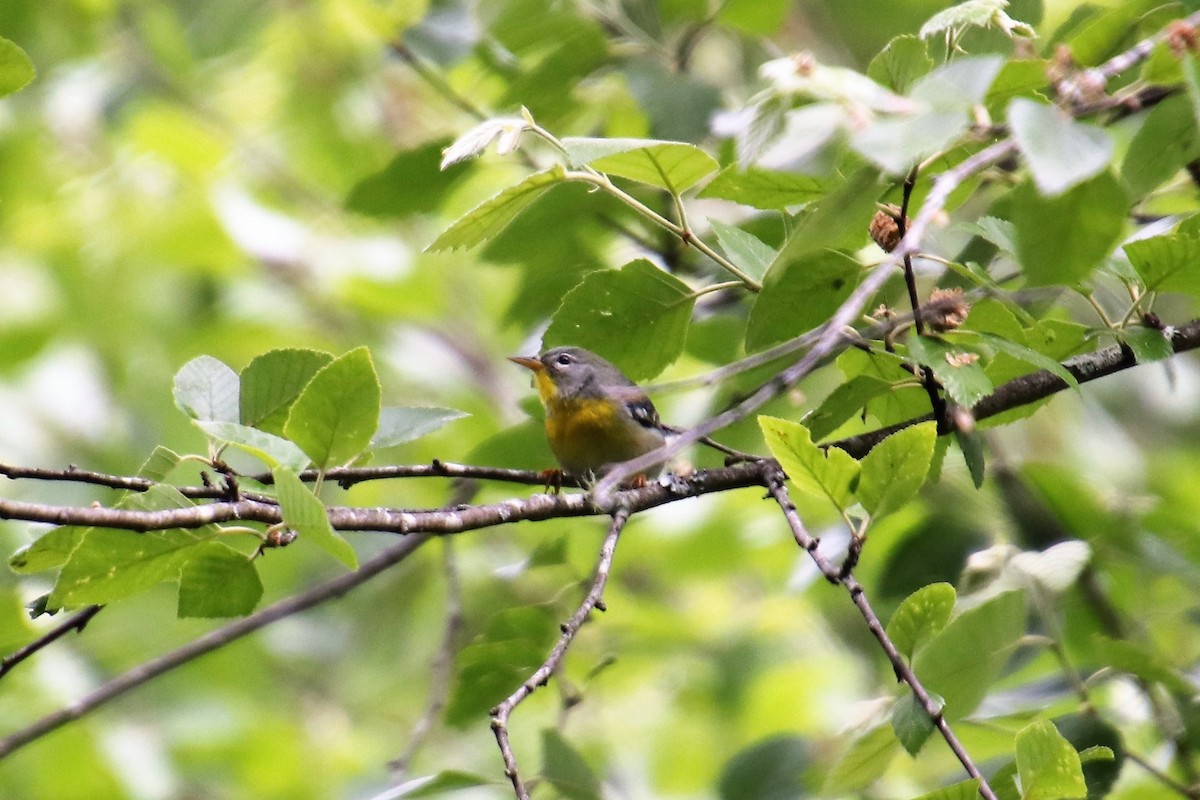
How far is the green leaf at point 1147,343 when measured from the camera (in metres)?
1.83

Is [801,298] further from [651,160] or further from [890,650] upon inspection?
[890,650]

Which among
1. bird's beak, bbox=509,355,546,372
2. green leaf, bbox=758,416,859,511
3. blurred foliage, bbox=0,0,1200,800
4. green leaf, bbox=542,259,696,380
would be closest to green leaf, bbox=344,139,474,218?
blurred foliage, bbox=0,0,1200,800

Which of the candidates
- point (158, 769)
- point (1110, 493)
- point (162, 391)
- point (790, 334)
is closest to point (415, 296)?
point (162, 391)

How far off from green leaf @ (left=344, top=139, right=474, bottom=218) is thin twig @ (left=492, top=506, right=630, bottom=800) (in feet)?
4.59

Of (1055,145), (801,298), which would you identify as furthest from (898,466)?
(1055,145)

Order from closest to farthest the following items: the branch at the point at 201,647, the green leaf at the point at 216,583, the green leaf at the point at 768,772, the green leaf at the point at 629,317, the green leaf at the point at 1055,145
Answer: the green leaf at the point at 1055,145 → the green leaf at the point at 216,583 → the green leaf at the point at 629,317 → the branch at the point at 201,647 → the green leaf at the point at 768,772

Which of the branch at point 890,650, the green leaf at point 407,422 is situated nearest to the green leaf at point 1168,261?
the branch at point 890,650

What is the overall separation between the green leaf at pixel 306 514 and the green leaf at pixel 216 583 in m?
0.26

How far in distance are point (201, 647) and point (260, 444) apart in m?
1.50

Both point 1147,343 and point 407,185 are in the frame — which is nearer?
point 1147,343

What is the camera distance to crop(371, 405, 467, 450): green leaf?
1848mm

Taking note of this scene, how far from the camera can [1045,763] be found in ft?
5.12

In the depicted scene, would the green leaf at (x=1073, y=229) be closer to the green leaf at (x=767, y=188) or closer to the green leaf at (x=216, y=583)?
the green leaf at (x=767, y=188)

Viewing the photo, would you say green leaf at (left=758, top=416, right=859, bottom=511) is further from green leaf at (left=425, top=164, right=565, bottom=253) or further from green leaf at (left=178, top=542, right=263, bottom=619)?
green leaf at (left=178, top=542, right=263, bottom=619)
